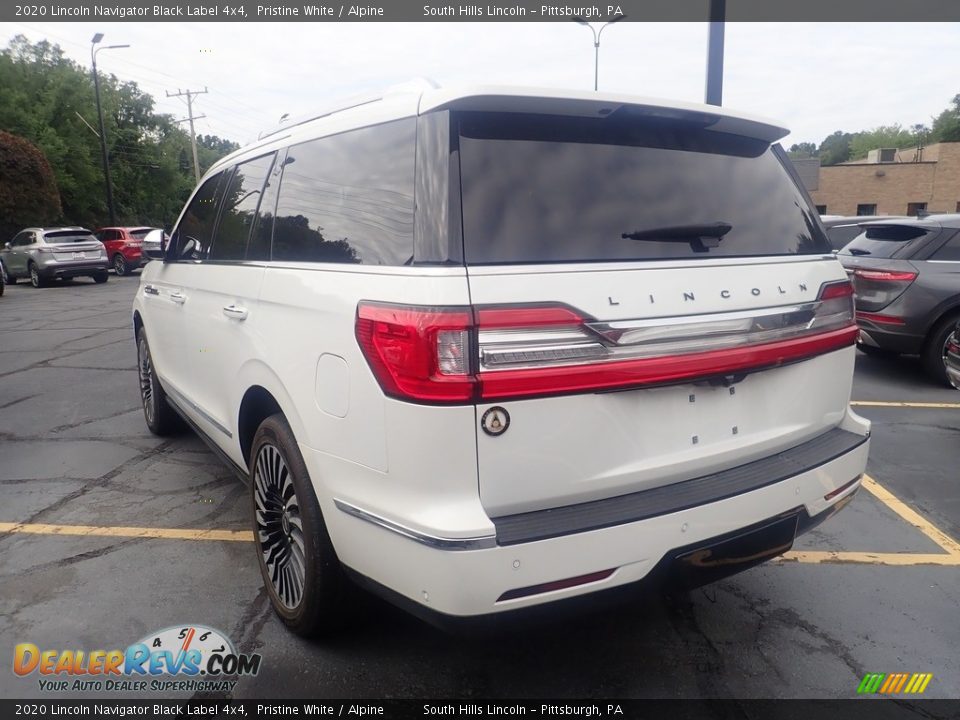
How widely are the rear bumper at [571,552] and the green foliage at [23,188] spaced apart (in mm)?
35957

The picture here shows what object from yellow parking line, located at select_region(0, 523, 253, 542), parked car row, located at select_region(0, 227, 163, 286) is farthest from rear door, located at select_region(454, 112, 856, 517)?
parked car row, located at select_region(0, 227, 163, 286)

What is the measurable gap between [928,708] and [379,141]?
8.55 feet

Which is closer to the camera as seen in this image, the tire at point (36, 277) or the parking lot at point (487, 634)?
the parking lot at point (487, 634)

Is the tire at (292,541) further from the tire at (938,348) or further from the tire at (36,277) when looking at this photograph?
the tire at (36,277)

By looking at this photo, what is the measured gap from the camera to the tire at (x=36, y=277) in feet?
69.3

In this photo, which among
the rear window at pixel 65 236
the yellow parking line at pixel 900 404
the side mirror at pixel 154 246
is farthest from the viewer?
the rear window at pixel 65 236

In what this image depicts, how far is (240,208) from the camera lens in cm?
343

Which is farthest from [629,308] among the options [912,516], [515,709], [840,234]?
[840,234]

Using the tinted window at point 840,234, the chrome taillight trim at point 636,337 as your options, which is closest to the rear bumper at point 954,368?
the chrome taillight trim at point 636,337

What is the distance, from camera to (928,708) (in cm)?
232

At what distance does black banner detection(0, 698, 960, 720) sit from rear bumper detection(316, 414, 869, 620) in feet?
1.54

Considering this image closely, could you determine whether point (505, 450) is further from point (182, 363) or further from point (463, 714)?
point (182, 363)

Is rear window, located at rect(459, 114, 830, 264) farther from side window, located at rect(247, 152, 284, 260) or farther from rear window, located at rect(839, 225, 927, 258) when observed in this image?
rear window, located at rect(839, 225, 927, 258)

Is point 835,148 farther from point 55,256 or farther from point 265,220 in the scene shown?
point 265,220
